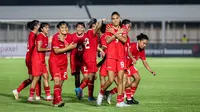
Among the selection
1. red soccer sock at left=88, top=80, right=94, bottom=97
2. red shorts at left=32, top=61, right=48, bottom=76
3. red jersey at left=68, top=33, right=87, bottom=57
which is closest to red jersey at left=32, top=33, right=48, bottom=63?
red shorts at left=32, top=61, right=48, bottom=76

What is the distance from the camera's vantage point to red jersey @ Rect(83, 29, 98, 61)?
1602 cm

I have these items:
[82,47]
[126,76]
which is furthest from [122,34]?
[82,47]

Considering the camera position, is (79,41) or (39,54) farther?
(79,41)

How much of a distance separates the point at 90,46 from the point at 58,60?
242 cm

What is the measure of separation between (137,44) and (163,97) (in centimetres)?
244

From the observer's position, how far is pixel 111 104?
47.7 ft

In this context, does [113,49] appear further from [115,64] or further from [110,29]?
[110,29]

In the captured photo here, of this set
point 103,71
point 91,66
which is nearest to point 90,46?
point 91,66

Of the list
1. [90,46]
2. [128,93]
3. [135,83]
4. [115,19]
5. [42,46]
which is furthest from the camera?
[90,46]

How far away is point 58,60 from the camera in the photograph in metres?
13.8

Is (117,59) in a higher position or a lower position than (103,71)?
higher

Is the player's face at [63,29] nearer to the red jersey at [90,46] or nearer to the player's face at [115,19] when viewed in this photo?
the player's face at [115,19]

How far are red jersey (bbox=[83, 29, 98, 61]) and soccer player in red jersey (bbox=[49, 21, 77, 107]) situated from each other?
7.00 ft

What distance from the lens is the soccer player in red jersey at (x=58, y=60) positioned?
44.7 feet
